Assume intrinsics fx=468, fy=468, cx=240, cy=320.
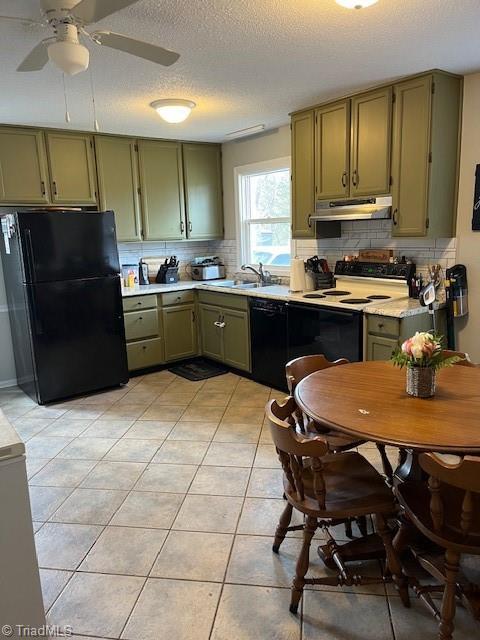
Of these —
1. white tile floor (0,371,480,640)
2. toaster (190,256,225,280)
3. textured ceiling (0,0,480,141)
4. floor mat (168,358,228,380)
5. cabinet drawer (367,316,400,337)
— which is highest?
textured ceiling (0,0,480,141)

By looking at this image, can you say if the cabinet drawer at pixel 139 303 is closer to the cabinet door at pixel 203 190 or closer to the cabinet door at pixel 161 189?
the cabinet door at pixel 161 189

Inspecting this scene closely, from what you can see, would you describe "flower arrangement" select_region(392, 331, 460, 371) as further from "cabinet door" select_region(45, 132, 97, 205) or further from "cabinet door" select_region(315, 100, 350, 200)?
"cabinet door" select_region(45, 132, 97, 205)

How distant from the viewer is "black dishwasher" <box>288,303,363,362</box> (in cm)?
334

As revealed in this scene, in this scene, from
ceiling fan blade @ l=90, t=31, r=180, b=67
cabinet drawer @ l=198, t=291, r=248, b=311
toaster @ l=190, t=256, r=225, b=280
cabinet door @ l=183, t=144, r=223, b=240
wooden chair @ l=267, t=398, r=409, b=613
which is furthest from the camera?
toaster @ l=190, t=256, r=225, b=280

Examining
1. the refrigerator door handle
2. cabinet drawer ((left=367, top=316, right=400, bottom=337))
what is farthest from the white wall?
the refrigerator door handle

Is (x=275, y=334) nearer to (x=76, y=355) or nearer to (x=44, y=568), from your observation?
(x=76, y=355)

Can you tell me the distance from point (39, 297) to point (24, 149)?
1368mm

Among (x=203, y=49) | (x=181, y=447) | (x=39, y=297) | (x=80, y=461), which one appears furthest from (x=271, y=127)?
(x=80, y=461)

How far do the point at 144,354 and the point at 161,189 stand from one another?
5.77 feet

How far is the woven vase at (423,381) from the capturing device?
1.86m

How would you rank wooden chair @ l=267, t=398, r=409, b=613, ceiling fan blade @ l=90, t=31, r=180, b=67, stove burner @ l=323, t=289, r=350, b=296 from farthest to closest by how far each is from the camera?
stove burner @ l=323, t=289, r=350, b=296 < ceiling fan blade @ l=90, t=31, r=180, b=67 < wooden chair @ l=267, t=398, r=409, b=613

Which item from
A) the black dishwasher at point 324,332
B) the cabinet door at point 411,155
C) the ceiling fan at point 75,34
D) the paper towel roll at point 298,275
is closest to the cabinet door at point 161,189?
the paper towel roll at point 298,275

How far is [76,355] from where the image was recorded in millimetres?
4113

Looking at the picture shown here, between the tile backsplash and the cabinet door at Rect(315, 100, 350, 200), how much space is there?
0.40 m
